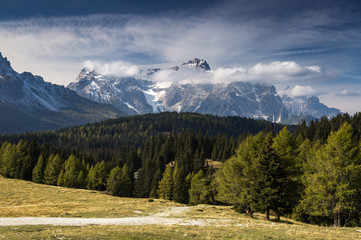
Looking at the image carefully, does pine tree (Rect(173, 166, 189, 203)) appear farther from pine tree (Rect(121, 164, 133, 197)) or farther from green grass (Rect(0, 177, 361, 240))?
green grass (Rect(0, 177, 361, 240))

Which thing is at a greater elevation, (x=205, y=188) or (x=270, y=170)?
(x=270, y=170)

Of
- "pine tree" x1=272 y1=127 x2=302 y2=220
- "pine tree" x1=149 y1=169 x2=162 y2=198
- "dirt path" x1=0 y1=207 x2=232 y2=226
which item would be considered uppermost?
"pine tree" x1=272 y1=127 x2=302 y2=220

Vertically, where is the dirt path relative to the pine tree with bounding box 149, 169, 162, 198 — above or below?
above

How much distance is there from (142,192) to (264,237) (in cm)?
8704

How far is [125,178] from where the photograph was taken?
94.1 metres

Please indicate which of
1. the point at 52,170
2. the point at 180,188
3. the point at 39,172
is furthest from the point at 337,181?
the point at 39,172

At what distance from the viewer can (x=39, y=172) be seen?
9662 cm

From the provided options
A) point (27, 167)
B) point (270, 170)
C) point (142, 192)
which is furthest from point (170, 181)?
point (270, 170)

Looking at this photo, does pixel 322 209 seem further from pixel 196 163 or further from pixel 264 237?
pixel 196 163

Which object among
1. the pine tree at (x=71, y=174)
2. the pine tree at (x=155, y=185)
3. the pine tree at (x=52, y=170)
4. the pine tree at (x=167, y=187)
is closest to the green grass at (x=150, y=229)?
the pine tree at (x=71, y=174)

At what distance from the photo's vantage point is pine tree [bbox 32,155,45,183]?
96.2 metres

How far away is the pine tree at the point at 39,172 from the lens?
3787 inches

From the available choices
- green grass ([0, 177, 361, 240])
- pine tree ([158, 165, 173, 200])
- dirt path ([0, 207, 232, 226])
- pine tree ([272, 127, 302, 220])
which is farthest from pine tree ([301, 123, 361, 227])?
pine tree ([158, 165, 173, 200])

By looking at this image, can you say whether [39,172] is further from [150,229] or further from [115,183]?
[150,229]
